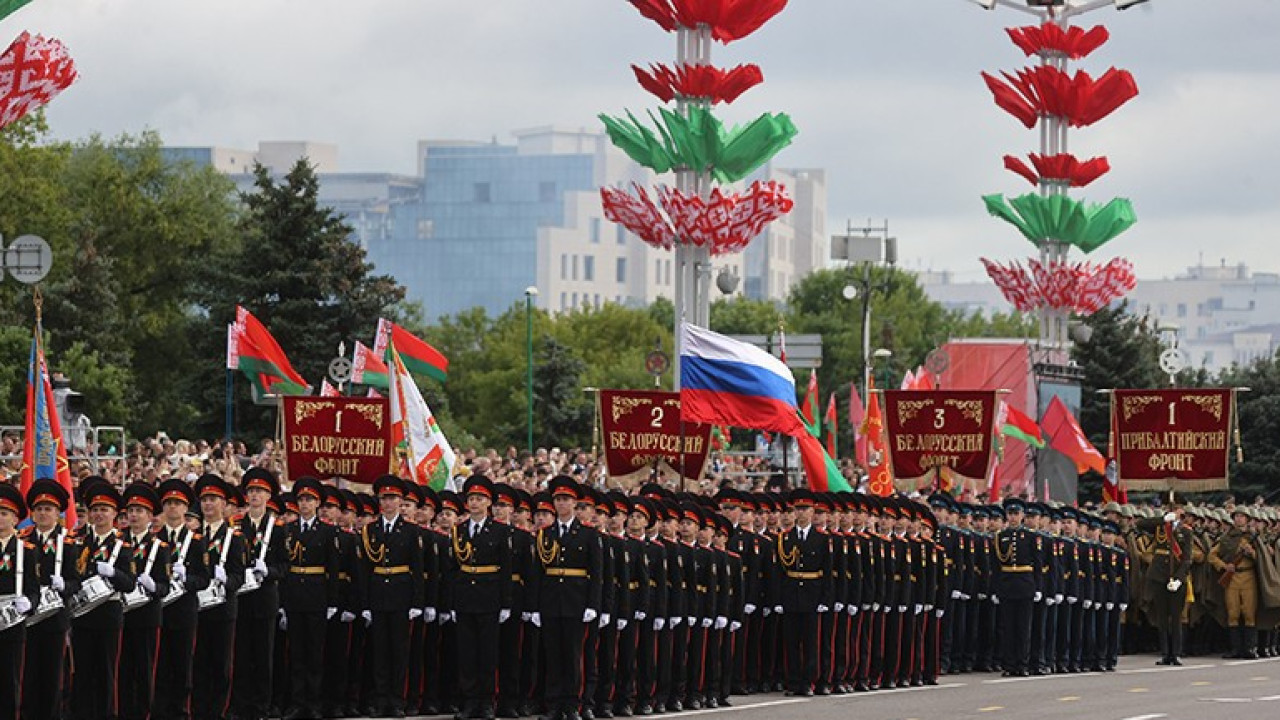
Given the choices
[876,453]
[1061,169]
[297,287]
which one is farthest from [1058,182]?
[876,453]

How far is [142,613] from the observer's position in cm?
1822

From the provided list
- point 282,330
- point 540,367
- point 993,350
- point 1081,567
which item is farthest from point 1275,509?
point 540,367

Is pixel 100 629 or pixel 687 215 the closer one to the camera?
pixel 100 629

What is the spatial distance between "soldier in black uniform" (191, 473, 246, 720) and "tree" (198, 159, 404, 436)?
35.7 metres

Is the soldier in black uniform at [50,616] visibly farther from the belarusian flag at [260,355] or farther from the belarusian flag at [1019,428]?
the belarusian flag at [1019,428]

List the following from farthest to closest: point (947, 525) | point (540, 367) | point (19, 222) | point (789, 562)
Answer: point (540, 367) < point (19, 222) < point (947, 525) < point (789, 562)

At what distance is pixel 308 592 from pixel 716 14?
18.7m

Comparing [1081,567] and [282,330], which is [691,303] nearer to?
[1081,567]

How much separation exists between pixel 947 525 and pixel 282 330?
29161mm

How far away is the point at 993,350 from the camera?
184 ft

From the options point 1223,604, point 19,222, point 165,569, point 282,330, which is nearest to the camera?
point 165,569

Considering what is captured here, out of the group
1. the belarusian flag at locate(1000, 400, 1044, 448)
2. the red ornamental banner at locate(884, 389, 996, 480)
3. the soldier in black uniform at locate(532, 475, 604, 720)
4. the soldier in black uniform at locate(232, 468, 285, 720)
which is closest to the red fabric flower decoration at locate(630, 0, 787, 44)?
the belarusian flag at locate(1000, 400, 1044, 448)

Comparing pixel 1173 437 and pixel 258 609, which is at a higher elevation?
pixel 1173 437

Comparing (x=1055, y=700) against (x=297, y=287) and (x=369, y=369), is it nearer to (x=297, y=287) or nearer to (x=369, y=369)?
(x=369, y=369)
